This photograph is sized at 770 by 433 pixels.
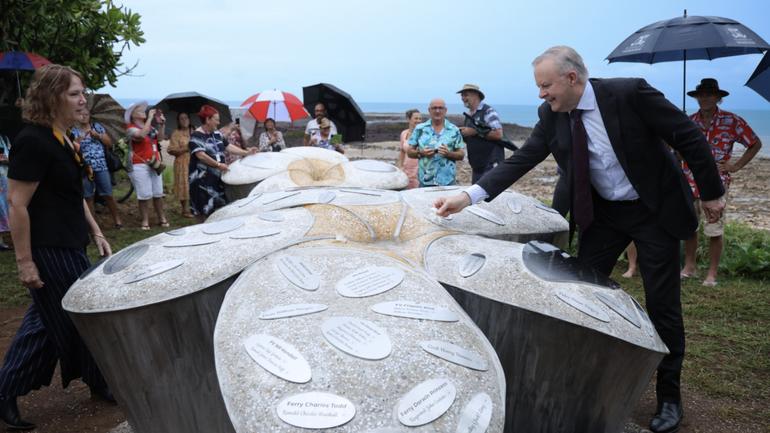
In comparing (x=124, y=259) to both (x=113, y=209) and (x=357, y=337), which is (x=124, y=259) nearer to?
(x=357, y=337)

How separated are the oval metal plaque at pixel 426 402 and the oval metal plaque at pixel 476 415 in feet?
0.19

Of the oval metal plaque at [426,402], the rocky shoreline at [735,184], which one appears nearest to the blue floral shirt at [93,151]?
the rocky shoreline at [735,184]

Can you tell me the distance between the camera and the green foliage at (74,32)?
7.61 metres

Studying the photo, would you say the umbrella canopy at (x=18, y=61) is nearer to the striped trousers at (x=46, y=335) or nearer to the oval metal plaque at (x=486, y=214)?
the striped trousers at (x=46, y=335)

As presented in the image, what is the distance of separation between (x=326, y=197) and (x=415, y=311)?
131 centimetres

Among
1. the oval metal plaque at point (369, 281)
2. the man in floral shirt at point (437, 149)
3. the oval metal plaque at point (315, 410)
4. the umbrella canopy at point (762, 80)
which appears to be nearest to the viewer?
the oval metal plaque at point (315, 410)

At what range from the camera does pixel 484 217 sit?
3.54 m

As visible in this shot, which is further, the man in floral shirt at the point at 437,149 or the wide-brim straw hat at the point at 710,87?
the man in floral shirt at the point at 437,149

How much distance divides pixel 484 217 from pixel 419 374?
67.1 inches

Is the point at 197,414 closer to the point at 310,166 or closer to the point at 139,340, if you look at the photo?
the point at 139,340

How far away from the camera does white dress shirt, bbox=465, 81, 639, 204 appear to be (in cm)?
314

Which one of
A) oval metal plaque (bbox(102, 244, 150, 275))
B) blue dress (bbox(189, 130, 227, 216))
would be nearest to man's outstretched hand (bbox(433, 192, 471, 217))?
oval metal plaque (bbox(102, 244, 150, 275))

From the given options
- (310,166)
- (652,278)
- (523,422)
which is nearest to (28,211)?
(310,166)

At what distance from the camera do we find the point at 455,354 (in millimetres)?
2080
